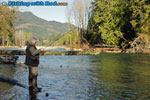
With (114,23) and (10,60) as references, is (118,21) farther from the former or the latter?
(10,60)

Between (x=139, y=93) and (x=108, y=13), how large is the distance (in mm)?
52682

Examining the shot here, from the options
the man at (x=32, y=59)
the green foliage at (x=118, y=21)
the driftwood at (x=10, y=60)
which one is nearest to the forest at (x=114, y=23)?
the green foliage at (x=118, y=21)

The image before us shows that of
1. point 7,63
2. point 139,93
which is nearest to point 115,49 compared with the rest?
point 7,63

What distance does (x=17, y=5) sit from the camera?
1112 inches

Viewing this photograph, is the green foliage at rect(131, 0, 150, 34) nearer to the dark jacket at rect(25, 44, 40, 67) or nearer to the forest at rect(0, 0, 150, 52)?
the forest at rect(0, 0, 150, 52)

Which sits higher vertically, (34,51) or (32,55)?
(34,51)

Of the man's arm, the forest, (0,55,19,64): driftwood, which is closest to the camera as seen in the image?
the man's arm

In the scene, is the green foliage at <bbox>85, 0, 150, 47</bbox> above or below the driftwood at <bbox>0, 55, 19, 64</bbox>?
above

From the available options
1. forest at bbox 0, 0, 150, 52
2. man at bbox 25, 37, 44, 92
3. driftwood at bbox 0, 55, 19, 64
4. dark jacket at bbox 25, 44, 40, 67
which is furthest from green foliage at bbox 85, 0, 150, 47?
dark jacket at bbox 25, 44, 40, 67

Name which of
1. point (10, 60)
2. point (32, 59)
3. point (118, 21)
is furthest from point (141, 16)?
point (32, 59)

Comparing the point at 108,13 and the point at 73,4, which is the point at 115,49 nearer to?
the point at 108,13

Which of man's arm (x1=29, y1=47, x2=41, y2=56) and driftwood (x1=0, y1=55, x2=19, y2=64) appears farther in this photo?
driftwood (x1=0, y1=55, x2=19, y2=64)

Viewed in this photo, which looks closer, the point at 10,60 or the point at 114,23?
the point at 10,60

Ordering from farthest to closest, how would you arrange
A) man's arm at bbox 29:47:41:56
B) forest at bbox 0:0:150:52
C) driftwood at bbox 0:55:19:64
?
1. forest at bbox 0:0:150:52
2. driftwood at bbox 0:55:19:64
3. man's arm at bbox 29:47:41:56
